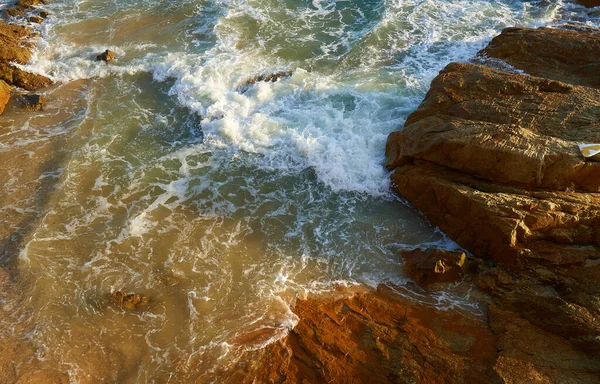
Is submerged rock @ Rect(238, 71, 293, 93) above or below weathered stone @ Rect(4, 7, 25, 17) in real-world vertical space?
below

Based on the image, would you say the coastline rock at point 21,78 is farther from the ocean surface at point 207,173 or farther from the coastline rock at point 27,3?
the coastline rock at point 27,3

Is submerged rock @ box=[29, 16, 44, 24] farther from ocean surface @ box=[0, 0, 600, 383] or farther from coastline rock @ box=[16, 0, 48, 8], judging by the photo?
coastline rock @ box=[16, 0, 48, 8]

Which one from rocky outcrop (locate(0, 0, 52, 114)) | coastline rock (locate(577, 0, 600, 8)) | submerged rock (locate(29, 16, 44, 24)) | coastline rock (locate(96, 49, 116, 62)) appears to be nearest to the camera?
rocky outcrop (locate(0, 0, 52, 114))

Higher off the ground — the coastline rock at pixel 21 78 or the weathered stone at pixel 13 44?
the weathered stone at pixel 13 44

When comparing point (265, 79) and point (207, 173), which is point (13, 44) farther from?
point (207, 173)

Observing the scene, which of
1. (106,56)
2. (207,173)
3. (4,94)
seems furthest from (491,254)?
(4,94)

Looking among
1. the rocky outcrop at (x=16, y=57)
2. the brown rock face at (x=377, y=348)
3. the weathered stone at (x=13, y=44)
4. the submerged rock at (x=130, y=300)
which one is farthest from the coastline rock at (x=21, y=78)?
the brown rock face at (x=377, y=348)

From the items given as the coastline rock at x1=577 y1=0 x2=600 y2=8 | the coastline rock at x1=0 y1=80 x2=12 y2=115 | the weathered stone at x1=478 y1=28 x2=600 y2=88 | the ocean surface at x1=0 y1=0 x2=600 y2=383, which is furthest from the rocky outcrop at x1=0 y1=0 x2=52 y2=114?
the coastline rock at x1=577 y1=0 x2=600 y2=8
